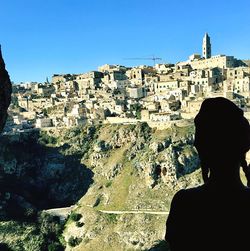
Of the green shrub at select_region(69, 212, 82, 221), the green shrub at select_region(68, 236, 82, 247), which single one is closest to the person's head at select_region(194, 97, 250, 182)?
the green shrub at select_region(68, 236, 82, 247)

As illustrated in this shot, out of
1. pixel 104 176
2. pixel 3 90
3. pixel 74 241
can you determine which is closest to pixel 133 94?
pixel 104 176

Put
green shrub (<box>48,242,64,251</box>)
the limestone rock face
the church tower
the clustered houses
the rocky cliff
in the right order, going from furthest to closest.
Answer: the church tower
the clustered houses
green shrub (<box>48,242,64,251</box>)
the rocky cliff
the limestone rock face

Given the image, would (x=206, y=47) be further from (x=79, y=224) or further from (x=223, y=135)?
(x=223, y=135)

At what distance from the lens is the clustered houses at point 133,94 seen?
6944 cm

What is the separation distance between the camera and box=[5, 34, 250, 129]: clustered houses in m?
69.4

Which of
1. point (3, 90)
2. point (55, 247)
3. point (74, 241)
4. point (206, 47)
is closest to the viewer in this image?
point (3, 90)

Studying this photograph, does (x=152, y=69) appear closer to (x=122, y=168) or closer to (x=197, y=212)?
(x=122, y=168)

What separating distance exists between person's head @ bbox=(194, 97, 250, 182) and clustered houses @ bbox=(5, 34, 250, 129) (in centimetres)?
6056

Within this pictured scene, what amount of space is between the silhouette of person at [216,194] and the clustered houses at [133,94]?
6057cm

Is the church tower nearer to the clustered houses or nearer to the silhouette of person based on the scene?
the clustered houses

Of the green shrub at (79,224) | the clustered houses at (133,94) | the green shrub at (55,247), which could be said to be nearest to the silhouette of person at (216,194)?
the green shrub at (55,247)

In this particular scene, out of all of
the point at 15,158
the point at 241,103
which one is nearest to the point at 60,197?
the point at 15,158

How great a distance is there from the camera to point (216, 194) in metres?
2.33

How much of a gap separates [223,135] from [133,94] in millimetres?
83020
